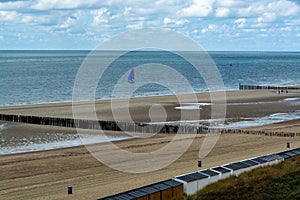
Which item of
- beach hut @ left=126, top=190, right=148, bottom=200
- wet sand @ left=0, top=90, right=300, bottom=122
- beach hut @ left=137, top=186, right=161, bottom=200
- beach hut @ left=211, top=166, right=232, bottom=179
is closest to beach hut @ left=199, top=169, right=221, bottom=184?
beach hut @ left=211, top=166, right=232, bottom=179

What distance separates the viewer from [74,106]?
193 feet

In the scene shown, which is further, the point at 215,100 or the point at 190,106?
the point at 215,100

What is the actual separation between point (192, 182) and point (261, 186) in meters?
2.76

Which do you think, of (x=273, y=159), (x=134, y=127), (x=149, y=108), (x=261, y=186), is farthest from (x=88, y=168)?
(x=149, y=108)

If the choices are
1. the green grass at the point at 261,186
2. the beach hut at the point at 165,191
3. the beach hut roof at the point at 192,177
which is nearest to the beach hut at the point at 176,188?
the beach hut at the point at 165,191

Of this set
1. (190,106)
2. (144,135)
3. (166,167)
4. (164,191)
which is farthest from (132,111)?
(164,191)

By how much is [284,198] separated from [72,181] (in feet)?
38.5

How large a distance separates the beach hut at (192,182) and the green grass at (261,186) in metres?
0.33

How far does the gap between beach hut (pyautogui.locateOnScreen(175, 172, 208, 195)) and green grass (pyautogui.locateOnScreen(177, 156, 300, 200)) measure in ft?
1.07

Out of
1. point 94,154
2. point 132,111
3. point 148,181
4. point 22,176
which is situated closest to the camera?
point 148,181

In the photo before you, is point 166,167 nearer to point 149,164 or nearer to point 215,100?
point 149,164

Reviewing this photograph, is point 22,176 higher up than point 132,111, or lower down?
lower down

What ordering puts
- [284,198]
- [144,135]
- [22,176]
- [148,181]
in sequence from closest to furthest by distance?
[284,198] → [148,181] → [22,176] → [144,135]

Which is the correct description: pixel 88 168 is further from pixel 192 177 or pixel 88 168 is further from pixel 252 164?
pixel 252 164
